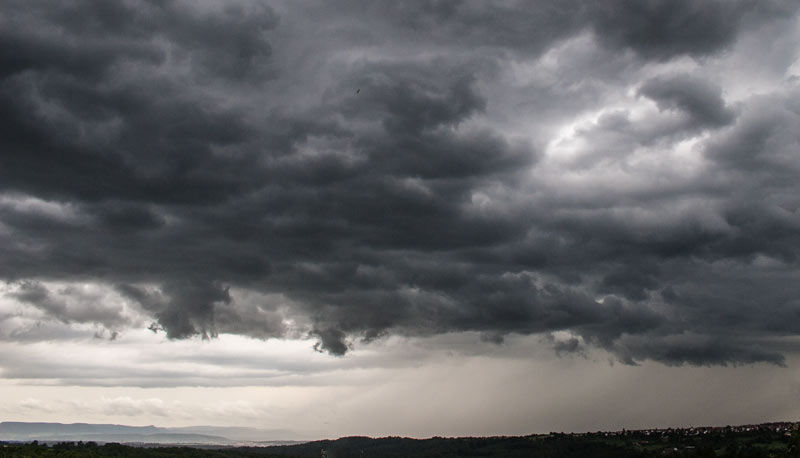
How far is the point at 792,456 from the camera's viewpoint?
200 m
